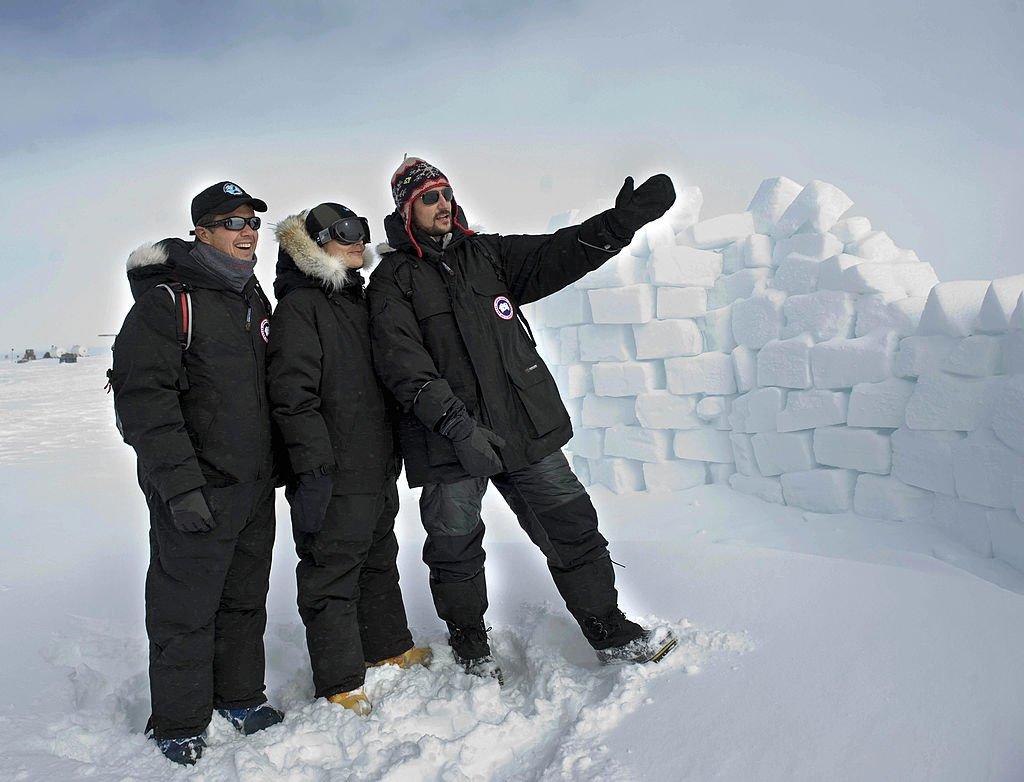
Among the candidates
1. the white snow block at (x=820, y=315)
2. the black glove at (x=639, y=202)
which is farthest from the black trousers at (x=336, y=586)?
the white snow block at (x=820, y=315)

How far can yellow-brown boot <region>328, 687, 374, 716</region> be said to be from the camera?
7.49 ft

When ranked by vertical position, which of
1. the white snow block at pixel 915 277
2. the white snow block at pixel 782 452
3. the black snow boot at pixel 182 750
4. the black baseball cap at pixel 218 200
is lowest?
the white snow block at pixel 782 452

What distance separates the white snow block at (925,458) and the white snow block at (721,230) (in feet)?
6.77

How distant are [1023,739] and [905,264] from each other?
14.0 feet

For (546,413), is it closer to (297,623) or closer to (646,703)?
(646,703)

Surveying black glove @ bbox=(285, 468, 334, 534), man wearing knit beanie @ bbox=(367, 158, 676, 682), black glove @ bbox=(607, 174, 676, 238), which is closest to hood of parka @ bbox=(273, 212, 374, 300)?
man wearing knit beanie @ bbox=(367, 158, 676, 682)

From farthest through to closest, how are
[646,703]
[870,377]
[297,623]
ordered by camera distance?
[870,377]
[297,623]
[646,703]

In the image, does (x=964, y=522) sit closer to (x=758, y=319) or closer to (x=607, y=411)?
(x=758, y=319)

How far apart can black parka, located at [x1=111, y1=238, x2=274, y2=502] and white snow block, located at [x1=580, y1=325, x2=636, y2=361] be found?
4263mm

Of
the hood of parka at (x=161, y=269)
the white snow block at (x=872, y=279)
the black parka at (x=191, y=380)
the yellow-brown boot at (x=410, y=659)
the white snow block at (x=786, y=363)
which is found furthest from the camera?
the white snow block at (x=786, y=363)

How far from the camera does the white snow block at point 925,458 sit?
445 cm

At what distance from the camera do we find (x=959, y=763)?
157 centimetres

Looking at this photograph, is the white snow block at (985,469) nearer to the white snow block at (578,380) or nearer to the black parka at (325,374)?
the white snow block at (578,380)

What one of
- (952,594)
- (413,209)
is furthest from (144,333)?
(952,594)
